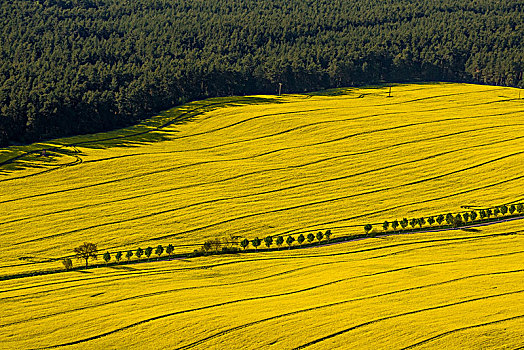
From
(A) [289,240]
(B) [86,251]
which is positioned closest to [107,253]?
(B) [86,251]

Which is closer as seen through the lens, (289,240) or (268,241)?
(289,240)

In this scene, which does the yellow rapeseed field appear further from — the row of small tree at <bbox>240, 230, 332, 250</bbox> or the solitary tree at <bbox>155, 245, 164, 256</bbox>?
the solitary tree at <bbox>155, 245, 164, 256</bbox>

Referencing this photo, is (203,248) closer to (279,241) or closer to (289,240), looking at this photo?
(279,241)

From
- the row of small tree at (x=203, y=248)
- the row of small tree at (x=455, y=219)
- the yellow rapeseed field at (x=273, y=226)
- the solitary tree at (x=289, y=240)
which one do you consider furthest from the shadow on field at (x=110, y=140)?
the row of small tree at (x=455, y=219)

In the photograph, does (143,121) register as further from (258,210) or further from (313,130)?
(258,210)

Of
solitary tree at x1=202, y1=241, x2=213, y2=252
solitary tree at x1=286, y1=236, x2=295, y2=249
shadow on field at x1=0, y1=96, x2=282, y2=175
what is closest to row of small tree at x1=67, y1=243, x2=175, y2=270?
solitary tree at x1=202, y1=241, x2=213, y2=252

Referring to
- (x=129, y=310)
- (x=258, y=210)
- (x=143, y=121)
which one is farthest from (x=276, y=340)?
(x=143, y=121)

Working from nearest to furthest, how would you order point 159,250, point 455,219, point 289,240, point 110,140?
point 159,250
point 289,240
point 455,219
point 110,140
